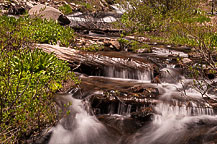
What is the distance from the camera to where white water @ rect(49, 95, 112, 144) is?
4.60 m

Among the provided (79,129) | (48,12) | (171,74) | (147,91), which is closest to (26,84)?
(79,129)

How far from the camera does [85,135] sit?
4.91 m

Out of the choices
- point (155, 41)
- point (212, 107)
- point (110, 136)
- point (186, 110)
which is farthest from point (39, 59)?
point (155, 41)

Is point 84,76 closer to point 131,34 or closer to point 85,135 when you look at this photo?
point 85,135

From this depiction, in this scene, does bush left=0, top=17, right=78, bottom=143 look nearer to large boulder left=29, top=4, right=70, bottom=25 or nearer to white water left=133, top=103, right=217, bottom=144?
white water left=133, top=103, right=217, bottom=144

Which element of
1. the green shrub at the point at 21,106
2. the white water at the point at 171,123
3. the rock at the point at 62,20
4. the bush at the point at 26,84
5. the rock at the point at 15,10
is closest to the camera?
the green shrub at the point at 21,106

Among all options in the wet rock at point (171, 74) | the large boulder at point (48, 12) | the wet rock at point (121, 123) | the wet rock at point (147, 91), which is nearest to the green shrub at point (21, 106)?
the wet rock at point (121, 123)

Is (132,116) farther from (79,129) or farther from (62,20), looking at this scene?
(62,20)

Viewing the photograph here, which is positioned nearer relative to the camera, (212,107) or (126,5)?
(212,107)

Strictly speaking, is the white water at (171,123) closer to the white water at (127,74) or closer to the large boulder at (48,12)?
the white water at (127,74)

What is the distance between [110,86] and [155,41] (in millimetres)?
9880

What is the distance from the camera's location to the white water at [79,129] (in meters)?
4.60

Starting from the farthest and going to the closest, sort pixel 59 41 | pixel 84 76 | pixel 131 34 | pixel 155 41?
pixel 131 34
pixel 155 41
pixel 59 41
pixel 84 76

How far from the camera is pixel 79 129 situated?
197 inches
